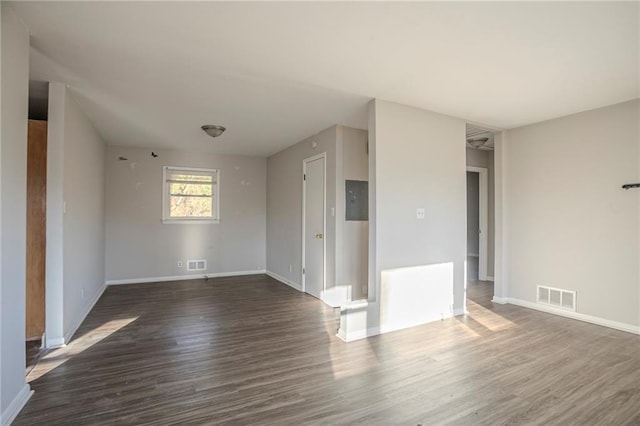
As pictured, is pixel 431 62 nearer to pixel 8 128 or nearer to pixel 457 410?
pixel 457 410

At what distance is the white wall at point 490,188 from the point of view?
245 inches

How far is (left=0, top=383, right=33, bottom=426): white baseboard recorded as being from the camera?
1.90 m

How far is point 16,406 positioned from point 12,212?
1.20 metres

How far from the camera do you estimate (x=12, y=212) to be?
6.57 feet

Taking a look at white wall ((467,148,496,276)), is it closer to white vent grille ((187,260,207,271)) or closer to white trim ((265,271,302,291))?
white trim ((265,271,302,291))

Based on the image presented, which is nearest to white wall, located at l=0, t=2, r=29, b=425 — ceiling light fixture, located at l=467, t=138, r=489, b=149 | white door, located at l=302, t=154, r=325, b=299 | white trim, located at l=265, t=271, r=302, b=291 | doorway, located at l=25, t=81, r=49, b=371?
doorway, located at l=25, t=81, r=49, b=371

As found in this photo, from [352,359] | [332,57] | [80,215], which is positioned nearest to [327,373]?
[352,359]

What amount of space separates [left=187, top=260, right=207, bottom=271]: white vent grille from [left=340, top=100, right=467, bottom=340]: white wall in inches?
162

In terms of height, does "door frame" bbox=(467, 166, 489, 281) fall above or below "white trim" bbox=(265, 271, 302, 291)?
above

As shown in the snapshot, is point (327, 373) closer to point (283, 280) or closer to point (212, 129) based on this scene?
point (212, 129)

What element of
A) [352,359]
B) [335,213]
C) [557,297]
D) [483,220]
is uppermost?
[335,213]

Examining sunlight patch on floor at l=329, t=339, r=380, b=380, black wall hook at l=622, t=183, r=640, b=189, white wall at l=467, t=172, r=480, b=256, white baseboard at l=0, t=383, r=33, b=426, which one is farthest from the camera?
white wall at l=467, t=172, r=480, b=256

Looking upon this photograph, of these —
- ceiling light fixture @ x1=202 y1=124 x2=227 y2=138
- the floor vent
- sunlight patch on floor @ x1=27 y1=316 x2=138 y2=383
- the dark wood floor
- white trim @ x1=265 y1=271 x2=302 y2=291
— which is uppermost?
ceiling light fixture @ x1=202 y1=124 x2=227 y2=138

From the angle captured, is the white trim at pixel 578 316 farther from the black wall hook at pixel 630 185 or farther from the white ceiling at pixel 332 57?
the white ceiling at pixel 332 57
